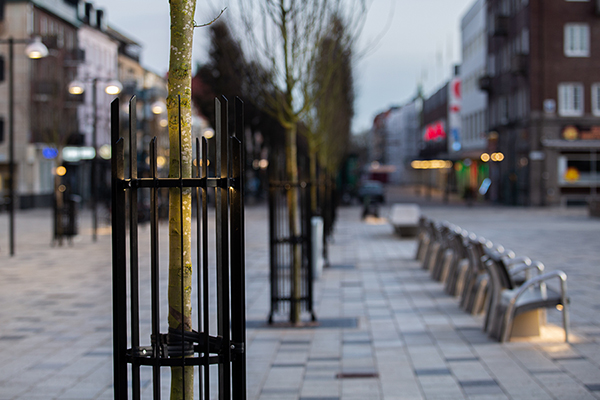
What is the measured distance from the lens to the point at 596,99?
4388 centimetres

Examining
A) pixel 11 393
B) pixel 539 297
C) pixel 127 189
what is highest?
pixel 127 189

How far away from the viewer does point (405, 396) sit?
622 centimetres

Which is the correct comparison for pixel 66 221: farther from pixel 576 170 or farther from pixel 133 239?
pixel 576 170

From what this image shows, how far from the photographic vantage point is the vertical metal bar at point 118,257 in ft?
12.1

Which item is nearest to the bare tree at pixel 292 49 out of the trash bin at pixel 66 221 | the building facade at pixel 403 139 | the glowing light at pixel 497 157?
the trash bin at pixel 66 221

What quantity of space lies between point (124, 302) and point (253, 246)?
17.3 m

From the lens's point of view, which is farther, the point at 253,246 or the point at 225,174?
the point at 253,246

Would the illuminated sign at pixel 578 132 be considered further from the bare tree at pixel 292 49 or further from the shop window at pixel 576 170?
the bare tree at pixel 292 49

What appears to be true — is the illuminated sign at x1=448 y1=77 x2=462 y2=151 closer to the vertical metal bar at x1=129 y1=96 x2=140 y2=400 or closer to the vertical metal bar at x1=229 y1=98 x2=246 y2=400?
the vertical metal bar at x1=229 y1=98 x2=246 y2=400

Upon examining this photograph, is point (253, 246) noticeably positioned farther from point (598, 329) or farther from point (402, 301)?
point (598, 329)

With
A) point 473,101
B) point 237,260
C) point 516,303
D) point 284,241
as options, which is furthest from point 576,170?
point 237,260

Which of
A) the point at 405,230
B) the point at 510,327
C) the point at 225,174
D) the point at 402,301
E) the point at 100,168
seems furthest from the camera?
the point at 100,168

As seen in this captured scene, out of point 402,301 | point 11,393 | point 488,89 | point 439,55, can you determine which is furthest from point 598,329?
point 439,55

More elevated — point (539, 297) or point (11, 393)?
point (539, 297)
